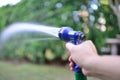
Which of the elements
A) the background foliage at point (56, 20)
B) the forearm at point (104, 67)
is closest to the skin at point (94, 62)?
the forearm at point (104, 67)

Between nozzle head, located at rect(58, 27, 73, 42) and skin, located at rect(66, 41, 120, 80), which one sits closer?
skin, located at rect(66, 41, 120, 80)

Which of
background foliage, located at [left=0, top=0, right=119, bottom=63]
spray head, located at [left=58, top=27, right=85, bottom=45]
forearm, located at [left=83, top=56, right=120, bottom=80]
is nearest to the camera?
forearm, located at [left=83, top=56, right=120, bottom=80]

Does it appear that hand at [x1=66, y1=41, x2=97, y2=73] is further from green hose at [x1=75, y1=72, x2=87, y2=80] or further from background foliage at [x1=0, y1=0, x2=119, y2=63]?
background foliage at [x1=0, y1=0, x2=119, y2=63]

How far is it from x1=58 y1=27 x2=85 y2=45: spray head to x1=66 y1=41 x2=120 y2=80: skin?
2cm

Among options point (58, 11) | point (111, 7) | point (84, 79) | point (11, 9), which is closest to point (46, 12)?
point (58, 11)

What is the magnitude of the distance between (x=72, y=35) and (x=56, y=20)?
3881mm

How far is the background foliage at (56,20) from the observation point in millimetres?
4465

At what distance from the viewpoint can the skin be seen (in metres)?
0.53

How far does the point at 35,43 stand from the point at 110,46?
1065mm

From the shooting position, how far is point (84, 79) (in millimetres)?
659

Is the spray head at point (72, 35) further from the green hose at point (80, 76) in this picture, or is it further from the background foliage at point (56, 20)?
the background foliage at point (56, 20)

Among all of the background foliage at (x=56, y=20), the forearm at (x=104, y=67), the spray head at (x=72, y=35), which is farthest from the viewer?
the background foliage at (x=56, y=20)

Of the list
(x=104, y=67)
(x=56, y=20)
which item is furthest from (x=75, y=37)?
(x=56, y=20)

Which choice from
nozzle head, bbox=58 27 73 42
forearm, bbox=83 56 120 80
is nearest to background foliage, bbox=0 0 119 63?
nozzle head, bbox=58 27 73 42
